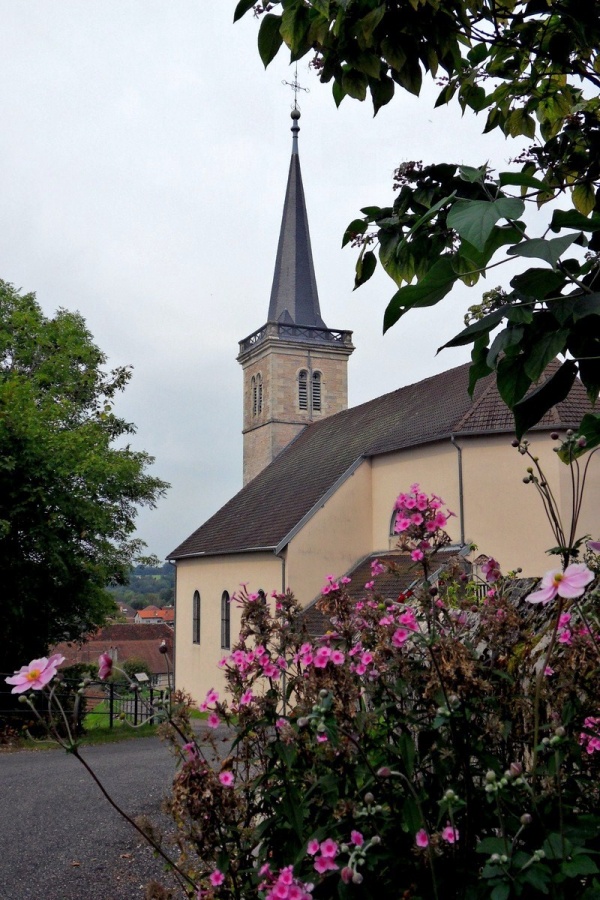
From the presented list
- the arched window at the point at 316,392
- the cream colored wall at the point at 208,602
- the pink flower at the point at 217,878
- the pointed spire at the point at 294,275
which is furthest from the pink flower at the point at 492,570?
the pointed spire at the point at 294,275

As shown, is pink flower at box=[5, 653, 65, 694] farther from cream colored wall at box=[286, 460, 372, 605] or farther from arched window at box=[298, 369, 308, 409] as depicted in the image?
arched window at box=[298, 369, 308, 409]

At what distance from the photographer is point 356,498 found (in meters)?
25.0

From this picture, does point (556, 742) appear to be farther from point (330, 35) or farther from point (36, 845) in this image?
point (36, 845)

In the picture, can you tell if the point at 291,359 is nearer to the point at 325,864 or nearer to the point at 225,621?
the point at 225,621

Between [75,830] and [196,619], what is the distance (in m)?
22.7

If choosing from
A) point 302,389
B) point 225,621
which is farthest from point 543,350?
point 302,389

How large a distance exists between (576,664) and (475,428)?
1892 centimetres

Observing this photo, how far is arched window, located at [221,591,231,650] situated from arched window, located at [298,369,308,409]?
578 inches

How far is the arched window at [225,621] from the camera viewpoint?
2625 cm

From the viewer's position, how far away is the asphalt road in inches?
206

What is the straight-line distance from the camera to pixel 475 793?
222cm

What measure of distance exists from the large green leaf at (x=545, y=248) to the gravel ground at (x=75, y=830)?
6.93 feet

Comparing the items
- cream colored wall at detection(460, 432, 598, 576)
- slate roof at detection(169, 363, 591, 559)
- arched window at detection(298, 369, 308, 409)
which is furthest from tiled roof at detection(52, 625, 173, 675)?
cream colored wall at detection(460, 432, 598, 576)

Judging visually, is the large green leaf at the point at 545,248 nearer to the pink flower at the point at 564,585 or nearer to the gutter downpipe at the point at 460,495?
the pink flower at the point at 564,585
